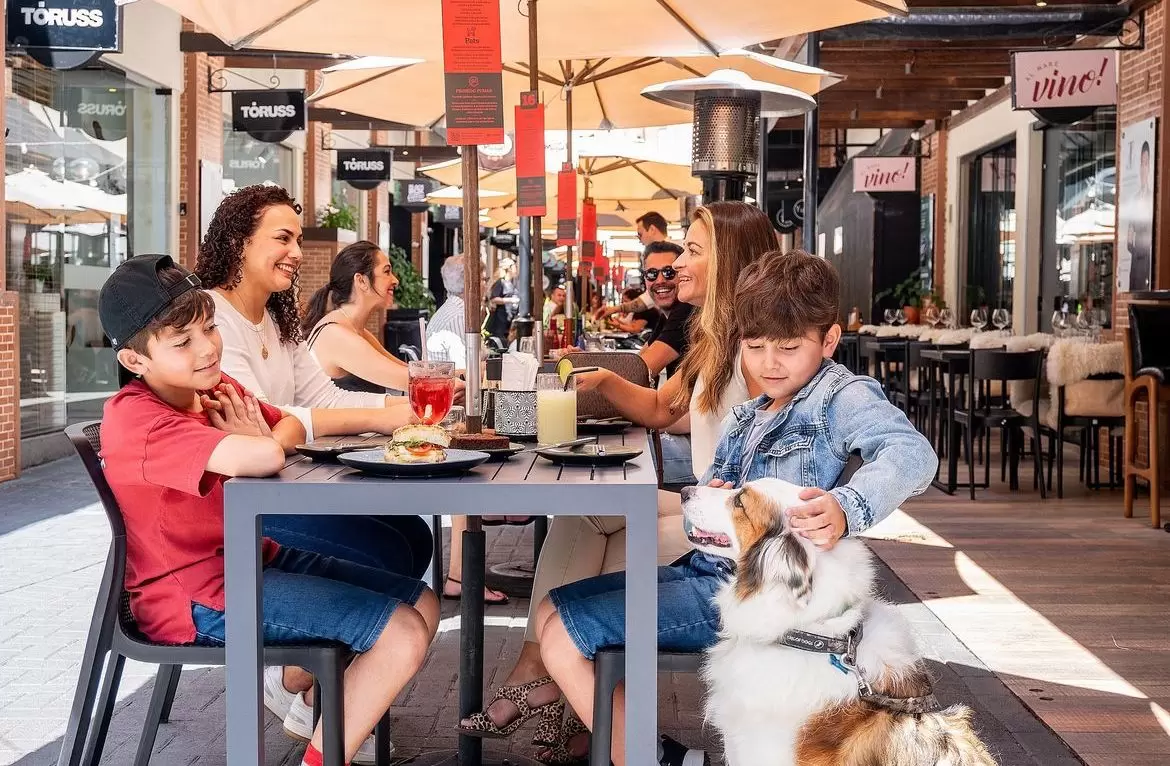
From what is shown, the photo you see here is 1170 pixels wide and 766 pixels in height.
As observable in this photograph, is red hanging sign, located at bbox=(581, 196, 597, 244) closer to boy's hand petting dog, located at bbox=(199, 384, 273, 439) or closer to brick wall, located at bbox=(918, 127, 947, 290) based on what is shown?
boy's hand petting dog, located at bbox=(199, 384, 273, 439)

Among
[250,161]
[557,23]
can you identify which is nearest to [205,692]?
[557,23]

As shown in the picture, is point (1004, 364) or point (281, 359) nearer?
point (281, 359)

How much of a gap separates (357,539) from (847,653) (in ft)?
4.92

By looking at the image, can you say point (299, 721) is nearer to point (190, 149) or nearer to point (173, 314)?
point (173, 314)

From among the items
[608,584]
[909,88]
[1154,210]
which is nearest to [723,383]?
[608,584]

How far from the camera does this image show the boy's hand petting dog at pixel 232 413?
8.06 ft

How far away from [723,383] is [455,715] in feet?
4.09

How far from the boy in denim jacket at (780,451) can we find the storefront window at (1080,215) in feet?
26.6

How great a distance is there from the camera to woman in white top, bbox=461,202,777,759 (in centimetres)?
275

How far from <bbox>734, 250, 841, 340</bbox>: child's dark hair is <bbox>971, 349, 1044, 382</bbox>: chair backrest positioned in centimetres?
530

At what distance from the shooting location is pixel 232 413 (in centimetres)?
249

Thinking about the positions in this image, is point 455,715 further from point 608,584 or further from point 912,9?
point 912,9

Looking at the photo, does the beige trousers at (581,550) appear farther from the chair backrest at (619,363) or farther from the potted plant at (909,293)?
the potted plant at (909,293)

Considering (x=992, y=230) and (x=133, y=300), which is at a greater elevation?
(x=992, y=230)
